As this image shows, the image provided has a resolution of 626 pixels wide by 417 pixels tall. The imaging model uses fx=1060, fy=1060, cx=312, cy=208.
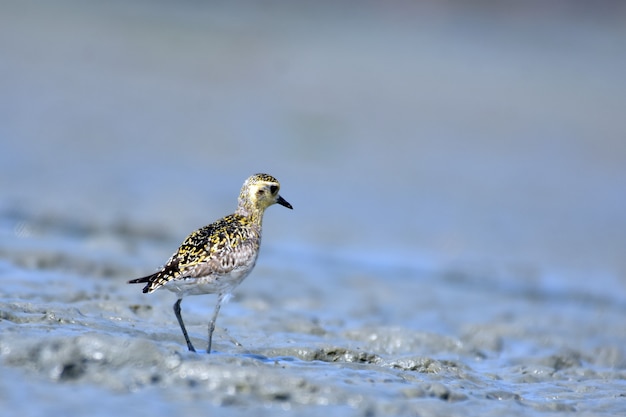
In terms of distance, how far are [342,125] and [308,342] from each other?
13.0 metres

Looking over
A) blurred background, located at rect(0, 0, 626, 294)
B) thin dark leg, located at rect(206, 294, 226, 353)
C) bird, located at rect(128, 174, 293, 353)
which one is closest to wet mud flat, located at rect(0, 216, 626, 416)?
thin dark leg, located at rect(206, 294, 226, 353)

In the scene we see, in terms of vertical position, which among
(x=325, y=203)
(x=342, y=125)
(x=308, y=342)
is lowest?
(x=308, y=342)

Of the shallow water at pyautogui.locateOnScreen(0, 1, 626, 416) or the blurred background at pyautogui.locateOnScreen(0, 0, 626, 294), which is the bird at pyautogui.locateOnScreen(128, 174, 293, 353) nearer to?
the shallow water at pyautogui.locateOnScreen(0, 1, 626, 416)

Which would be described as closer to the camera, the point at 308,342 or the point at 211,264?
the point at 211,264

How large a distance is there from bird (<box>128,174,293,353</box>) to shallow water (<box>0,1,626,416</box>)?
1.49 feet

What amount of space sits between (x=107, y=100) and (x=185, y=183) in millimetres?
5353

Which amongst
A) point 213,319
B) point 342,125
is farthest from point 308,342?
point 342,125

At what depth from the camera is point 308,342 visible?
908 centimetres

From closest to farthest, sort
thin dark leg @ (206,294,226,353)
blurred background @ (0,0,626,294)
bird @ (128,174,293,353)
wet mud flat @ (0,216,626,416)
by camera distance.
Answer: wet mud flat @ (0,216,626,416) < bird @ (128,174,293,353) < thin dark leg @ (206,294,226,353) < blurred background @ (0,0,626,294)

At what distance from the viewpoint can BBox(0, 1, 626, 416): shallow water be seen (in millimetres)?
7465

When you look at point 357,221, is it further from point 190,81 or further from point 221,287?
point 190,81

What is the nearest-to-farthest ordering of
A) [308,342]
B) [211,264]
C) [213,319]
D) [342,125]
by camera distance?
[211,264] → [213,319] → [308,342] → [342,125]

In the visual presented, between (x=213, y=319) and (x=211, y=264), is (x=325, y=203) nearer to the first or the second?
(x=213, y=319)

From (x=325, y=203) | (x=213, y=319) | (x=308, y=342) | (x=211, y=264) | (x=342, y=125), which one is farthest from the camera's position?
(x=342, y=125)
